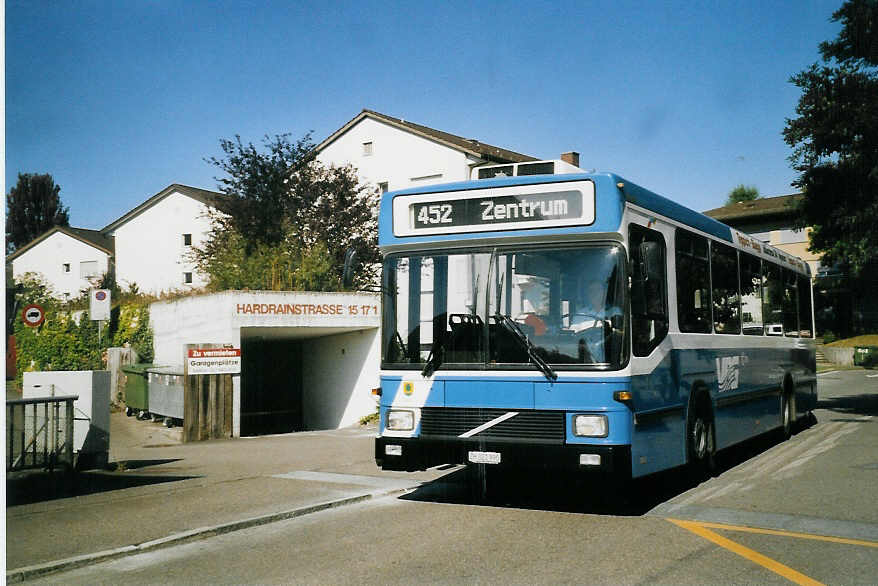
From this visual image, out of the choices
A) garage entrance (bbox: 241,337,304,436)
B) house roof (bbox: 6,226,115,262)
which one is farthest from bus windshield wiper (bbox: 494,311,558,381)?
house roof (bbox: 6,226,115,262)

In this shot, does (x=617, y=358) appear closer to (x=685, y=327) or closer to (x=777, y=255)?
(x=685, y=327)

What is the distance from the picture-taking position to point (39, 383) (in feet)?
36.5

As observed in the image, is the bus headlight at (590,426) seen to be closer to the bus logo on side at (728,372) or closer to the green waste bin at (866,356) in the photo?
the bus logo on side at (728,372)

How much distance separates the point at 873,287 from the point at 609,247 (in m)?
49.2

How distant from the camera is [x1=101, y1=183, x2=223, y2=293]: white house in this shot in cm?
4853

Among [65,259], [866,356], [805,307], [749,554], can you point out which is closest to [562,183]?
[749,554]

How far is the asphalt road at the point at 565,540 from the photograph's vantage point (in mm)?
5902

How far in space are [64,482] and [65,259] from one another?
35597 mm

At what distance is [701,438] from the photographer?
9.68 m

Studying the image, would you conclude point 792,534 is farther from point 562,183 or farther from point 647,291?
point 562,183

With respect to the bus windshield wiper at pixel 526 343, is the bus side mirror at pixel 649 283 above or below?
above

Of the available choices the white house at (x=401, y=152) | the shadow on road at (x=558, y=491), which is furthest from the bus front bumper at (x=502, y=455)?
the white house at (x=401, y=152)

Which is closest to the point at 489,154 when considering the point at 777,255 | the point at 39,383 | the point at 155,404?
the point at 155,404

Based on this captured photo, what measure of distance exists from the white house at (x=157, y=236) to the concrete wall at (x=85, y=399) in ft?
124
